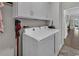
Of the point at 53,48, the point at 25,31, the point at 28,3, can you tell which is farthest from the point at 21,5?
the point at 53,48

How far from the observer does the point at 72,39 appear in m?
3.36

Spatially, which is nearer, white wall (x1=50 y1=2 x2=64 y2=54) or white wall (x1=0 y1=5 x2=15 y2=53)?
white wall (x1=0 y1=5 x2=15 y2=53)

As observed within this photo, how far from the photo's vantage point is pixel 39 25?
300 centimetres

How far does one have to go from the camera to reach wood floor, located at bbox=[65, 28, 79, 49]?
321cm

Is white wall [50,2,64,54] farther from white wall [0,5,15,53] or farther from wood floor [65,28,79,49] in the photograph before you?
white wall [0,5,15,53]

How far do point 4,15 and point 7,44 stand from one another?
1.01 feet

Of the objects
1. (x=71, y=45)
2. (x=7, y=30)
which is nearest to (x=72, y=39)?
(x=71, y=45)

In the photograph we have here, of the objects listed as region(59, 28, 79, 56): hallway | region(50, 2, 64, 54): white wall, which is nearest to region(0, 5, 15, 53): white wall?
region(50, 2, 64, 54): white wall

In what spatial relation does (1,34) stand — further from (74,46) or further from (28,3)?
(74,46)

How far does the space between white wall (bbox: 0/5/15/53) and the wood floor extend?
2.06m

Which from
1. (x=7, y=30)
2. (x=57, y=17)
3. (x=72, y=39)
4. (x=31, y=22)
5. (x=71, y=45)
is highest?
(x=57, y=17)

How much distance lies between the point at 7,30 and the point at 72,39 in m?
2.39

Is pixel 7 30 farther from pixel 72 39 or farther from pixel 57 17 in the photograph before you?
pixel 72 39

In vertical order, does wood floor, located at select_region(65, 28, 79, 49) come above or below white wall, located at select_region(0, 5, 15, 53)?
below
